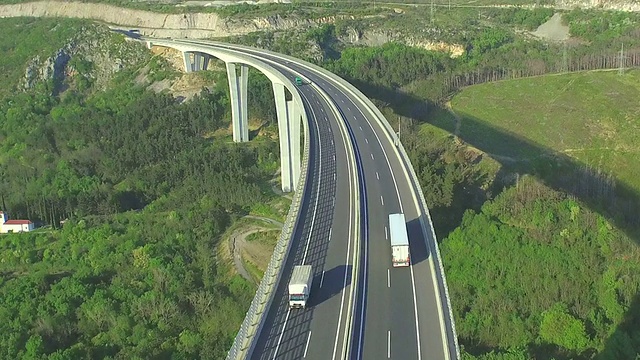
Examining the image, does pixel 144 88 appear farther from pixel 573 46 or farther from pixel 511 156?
pixel 573 46

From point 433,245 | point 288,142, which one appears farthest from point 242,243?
point 433,245

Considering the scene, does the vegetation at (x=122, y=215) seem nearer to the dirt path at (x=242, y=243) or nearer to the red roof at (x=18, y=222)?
the dirt path at (x=242, y=243)

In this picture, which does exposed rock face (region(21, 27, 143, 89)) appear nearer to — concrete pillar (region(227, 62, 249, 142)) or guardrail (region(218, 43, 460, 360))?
concrete pillar (region(227, 62, 249, 142))

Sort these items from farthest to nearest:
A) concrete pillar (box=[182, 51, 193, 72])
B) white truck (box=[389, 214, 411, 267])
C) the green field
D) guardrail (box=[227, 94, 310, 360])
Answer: concrete pillar (box=[182, 51, 193, 72]) < the green field < white truck (box=[389, 214, 411, 267]) < guardrail (box=[227, 94, 310, 360])

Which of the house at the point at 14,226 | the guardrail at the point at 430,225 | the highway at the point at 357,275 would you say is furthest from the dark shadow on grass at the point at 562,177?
the house at the point at 14,226

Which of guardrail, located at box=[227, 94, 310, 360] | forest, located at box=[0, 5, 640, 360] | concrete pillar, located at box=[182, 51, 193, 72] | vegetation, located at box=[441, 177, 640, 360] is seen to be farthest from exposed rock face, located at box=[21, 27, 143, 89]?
guardrail, located at box=[227, 94, 310, 360]

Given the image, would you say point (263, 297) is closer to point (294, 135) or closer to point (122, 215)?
point (122, 215)
